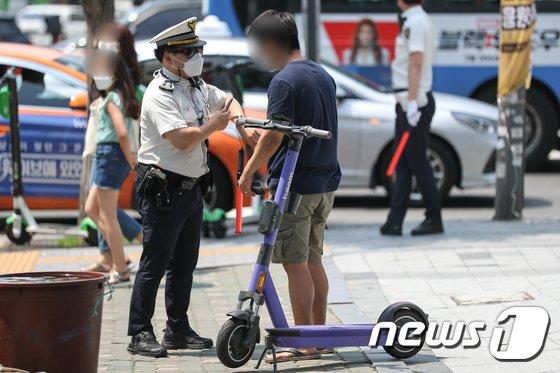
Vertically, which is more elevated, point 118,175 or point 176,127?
point 176,127

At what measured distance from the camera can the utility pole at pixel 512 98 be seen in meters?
11.7

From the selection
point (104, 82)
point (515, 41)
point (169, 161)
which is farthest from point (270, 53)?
point (515, 41)

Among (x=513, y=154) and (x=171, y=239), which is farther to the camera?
(x=513, y=154)

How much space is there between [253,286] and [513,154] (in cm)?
581

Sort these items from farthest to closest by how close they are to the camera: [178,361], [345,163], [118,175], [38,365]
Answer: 1. [345,163]
2. [118,175]
3. [178,361]
4. [38,365]

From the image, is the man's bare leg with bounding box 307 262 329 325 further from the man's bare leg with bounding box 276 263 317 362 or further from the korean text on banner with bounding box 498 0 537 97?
the korean text on banner with bounding box 498 0 537 97

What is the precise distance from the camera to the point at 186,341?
7398mm

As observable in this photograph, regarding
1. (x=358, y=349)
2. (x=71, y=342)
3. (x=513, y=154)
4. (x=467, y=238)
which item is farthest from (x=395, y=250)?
(x=71, y=342)

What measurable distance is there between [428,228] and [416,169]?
52cm

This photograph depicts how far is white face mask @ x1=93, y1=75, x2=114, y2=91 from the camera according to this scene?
913cm

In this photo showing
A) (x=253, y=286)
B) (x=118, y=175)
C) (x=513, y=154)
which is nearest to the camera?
(x=253, y=286)

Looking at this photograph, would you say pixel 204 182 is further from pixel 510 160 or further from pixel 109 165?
pixel 510 160

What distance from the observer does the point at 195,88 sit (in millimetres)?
7262

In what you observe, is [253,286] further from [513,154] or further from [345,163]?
[345,163]
